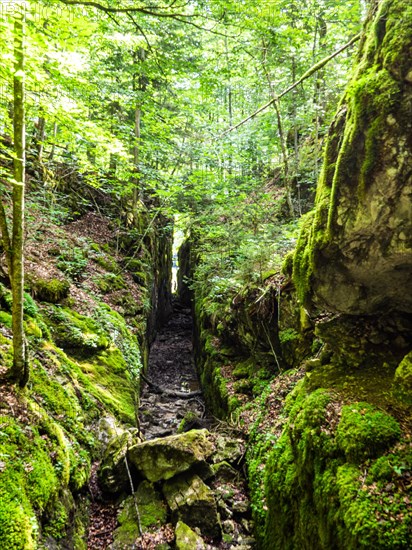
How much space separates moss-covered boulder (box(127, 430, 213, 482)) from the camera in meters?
5.66

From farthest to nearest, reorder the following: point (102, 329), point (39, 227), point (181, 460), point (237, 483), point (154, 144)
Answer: point (154, 144)
point (39, 227)
point (102, 329)
point (237, 483)
point (181, 460)

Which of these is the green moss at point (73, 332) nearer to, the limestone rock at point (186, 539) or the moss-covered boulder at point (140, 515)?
the moss-covered boulder at point (140, 515)

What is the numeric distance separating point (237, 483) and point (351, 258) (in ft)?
16.4

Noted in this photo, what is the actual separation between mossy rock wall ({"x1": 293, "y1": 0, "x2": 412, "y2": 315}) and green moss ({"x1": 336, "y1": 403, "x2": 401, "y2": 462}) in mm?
1546

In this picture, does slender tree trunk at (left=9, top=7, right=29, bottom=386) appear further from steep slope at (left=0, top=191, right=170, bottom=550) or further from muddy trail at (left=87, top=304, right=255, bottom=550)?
muddy trail at (left=87, top=304, right=255, bottom=550)

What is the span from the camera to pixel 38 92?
14.4 feet

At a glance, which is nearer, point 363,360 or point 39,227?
point 363,360

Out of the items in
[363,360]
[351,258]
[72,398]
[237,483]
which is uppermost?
[351,258]

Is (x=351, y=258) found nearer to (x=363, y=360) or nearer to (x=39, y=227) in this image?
(x=363, y=360)

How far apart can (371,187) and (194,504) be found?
5.60 meters

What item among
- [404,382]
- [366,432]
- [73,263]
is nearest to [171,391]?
[73,263]

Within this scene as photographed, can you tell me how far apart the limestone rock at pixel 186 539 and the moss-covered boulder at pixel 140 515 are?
0.38 metres

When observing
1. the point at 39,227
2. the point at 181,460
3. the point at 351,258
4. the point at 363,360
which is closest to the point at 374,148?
the point at 351,258

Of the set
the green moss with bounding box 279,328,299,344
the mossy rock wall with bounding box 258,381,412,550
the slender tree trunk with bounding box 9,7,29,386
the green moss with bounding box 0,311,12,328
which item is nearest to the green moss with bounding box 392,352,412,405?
the mossy rock wall with bounding box 258,381,412,550
